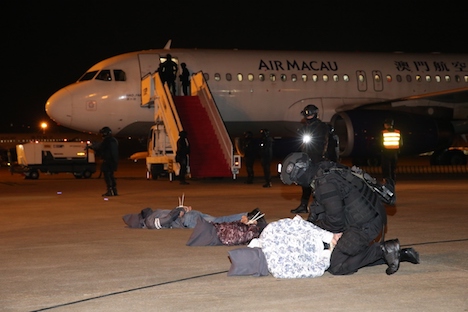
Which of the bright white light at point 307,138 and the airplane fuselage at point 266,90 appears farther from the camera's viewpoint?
the airplane fuselage at point 266,90

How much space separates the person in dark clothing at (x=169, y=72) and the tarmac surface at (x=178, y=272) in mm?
9677

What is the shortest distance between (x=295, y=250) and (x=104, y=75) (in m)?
17.6

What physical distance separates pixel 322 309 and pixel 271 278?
125 centimetres

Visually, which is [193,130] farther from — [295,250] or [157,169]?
[295,250]

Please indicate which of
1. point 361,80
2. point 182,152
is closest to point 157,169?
point 182,152

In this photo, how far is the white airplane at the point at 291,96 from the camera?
2175 cm

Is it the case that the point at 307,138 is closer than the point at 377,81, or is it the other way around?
the point at 307,138

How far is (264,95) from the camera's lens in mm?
23594

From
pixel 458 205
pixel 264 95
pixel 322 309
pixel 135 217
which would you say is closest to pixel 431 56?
pixel 264 95

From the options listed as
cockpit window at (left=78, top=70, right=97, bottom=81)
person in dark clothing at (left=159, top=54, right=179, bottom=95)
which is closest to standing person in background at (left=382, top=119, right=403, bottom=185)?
person in dark clothing at (left=159, top=54, right=179, bottom=95)

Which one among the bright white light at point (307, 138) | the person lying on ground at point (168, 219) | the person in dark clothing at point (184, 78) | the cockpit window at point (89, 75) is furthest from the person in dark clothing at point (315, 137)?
the cockpit window at point (89, 75)

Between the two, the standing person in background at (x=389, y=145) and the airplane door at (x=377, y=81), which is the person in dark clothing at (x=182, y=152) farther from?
the airplane door at (x=377, y=81)

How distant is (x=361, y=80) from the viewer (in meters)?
24.8

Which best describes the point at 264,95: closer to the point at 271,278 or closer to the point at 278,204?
the point at 278,204
